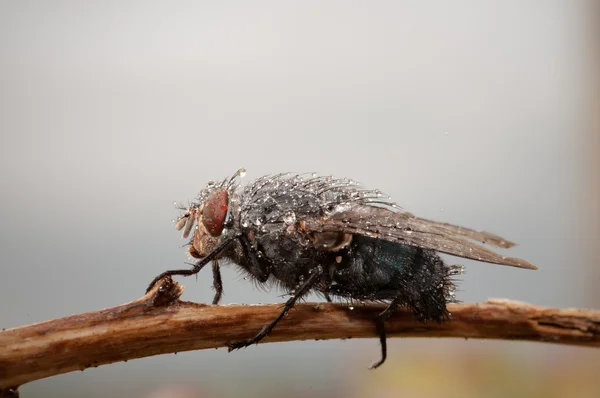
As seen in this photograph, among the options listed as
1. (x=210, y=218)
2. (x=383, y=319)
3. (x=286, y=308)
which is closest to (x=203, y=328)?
(x=286, y=308)

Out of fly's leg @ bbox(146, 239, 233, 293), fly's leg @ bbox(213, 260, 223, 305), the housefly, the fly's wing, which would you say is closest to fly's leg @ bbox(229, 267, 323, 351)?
the housefly

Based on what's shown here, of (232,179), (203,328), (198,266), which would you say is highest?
(232,179)

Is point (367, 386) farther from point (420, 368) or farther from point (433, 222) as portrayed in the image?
point (433, 222)

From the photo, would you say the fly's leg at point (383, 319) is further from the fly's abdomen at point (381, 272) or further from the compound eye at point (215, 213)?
the compound eye at point (215, 213)

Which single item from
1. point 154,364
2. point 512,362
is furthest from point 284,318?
point 512,362

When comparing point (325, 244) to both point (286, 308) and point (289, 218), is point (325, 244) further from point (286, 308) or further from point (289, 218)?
point (286, 308)

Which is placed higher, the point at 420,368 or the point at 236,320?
the point at 236,320
